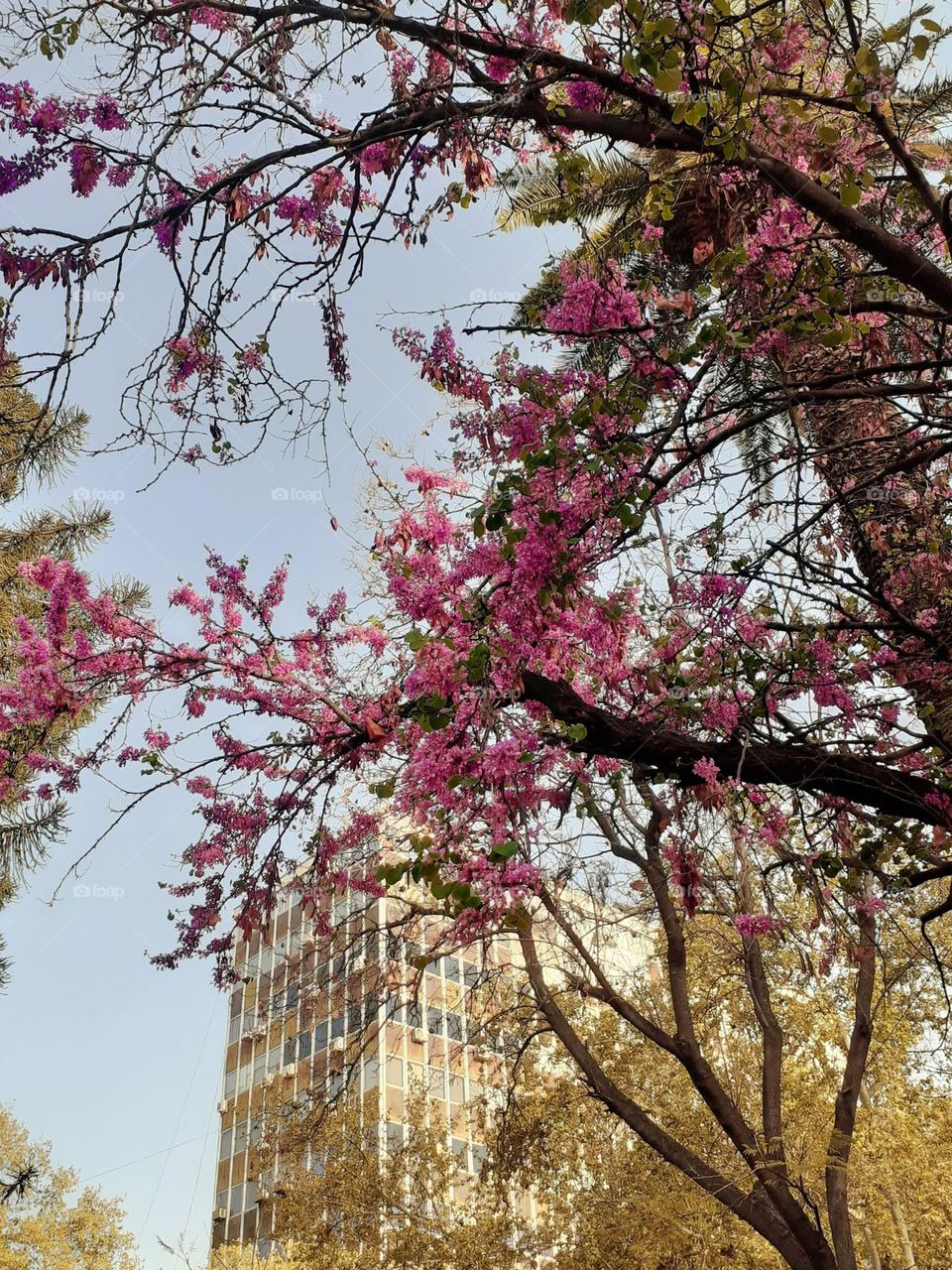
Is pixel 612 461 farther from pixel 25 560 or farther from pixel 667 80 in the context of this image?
pixel 25 560

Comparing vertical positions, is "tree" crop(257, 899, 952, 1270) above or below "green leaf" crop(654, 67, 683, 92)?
below

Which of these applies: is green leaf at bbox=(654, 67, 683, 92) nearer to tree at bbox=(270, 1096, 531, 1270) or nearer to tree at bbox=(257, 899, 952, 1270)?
tree at bbox=(257, 899, 952, 1270)

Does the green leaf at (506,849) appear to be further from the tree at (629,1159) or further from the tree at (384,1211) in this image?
the tree at (384,1211)

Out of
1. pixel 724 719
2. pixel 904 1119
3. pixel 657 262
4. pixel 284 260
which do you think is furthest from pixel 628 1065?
pixel 284 260

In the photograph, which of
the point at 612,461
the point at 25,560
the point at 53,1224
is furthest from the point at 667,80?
the point at 53,1224

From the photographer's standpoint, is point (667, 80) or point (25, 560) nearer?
point (667, 80)

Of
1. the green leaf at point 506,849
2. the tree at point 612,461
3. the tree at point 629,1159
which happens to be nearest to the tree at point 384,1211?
the tree at point 629,1159

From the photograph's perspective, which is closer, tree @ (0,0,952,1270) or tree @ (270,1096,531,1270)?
tree @ (0,0,952,1270)

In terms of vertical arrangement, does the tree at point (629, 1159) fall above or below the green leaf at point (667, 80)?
below

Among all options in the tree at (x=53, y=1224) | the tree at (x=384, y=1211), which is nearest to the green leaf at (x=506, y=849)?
the tree at (x=384, y=1211)

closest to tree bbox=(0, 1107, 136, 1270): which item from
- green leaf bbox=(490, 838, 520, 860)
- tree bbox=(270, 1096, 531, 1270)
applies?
tree bbox=(270, 1096, 531, 1270)

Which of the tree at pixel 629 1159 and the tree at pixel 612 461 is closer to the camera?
the tree at pixel 612 461

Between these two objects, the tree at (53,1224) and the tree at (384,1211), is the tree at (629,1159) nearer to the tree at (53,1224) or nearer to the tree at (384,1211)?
the tree at (384,1211)

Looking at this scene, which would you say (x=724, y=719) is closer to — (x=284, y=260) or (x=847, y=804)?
(x=847, y=804)
